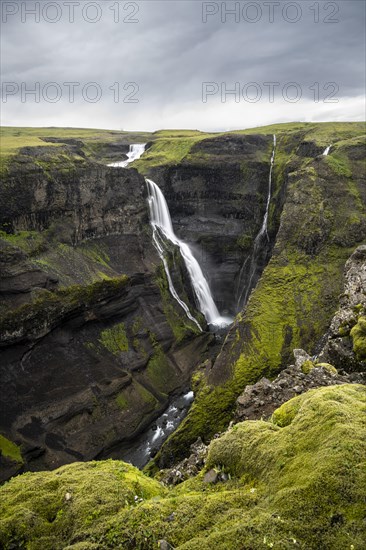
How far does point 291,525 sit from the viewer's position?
20.9ft

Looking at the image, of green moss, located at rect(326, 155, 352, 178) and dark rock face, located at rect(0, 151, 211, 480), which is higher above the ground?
green moss, located at rect(326, 155, 352, 178)

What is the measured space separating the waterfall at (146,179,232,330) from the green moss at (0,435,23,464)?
24784mm

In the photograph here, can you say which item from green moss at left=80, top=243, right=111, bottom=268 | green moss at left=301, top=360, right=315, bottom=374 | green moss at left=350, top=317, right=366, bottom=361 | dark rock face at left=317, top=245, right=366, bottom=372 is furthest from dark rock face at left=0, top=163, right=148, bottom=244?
green moss at left=350, top=317, right=366, bottom=361

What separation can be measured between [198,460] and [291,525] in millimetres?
8371

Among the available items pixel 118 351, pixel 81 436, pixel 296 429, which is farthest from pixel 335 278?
pixel 296 429

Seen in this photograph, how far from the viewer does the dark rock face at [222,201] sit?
56.7m

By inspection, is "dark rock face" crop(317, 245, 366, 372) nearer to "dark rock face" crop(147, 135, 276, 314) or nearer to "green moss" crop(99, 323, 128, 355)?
"green moss" crop(99, 323, 128, 355)

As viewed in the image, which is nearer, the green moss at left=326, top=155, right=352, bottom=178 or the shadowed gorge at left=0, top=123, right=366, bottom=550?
the shadowed gorge at left=0, top=123, right=366, bottom=550

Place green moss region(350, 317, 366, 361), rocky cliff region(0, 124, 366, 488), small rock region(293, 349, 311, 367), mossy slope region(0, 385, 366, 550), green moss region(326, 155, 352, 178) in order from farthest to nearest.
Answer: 1. green moss region(326, 155, 352, 178)
2. rocky cliff region(0, 124, 366, 488)
3. small rock region(293, 349, 311, 367)
4. green moss region(350, 317, 366, 361)
5. mossy slope region(0, 385, 366, 550)

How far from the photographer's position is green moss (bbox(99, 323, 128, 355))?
36.5 m

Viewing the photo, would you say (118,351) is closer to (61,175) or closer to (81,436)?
(81,436)

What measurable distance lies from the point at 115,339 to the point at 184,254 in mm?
18958

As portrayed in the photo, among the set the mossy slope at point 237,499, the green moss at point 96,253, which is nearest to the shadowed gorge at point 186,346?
the mossy slope at point 237,499

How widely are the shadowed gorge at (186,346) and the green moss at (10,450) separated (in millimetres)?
91
